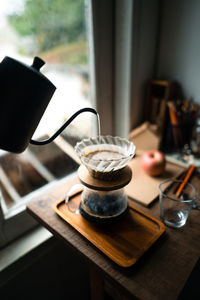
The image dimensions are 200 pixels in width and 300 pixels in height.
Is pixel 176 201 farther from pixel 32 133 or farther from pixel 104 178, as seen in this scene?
pixel 32 133

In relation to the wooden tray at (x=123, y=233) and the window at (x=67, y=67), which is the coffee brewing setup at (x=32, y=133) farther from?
the window at (x=67, y=67)

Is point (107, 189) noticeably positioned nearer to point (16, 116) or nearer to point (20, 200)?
point (16, 116)

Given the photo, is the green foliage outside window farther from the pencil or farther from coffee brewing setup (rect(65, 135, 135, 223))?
the pencil

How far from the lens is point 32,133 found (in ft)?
1.78

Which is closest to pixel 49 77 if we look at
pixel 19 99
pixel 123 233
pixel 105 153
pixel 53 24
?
pixel 53 24

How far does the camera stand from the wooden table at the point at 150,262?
0.56 m

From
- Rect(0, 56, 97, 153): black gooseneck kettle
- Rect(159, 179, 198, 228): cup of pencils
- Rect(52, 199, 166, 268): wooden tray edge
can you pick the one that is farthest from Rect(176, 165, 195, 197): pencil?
Rect(0, 56, 97, 153): black gooseneck kettle

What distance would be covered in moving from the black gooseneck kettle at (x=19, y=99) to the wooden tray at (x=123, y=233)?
323mm

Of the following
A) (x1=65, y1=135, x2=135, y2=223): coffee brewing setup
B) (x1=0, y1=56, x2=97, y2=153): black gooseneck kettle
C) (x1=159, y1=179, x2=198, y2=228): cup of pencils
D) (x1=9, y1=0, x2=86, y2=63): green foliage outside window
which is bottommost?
(x1=159, y1=179, x2=198, y2=228): cup of pencils

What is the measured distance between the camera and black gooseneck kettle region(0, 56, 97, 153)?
1.52 feet

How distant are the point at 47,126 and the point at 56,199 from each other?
0.95 ft

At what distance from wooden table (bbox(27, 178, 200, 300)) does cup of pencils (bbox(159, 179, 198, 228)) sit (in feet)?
0.08

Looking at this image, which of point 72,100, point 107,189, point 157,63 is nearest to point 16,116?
point 107,189

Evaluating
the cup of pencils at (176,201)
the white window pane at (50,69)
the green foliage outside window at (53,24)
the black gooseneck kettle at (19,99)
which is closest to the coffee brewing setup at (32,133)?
the black gooseneck kettle at (19,99)
